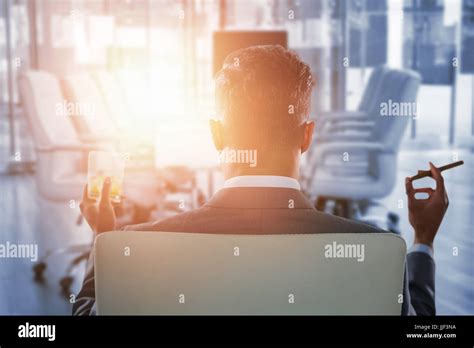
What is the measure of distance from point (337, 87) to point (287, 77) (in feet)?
15.7

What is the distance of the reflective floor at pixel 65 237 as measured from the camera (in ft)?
9.30

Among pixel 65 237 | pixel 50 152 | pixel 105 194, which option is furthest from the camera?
pixel 65 237

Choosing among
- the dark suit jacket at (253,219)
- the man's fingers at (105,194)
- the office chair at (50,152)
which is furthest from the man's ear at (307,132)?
the office chair at (50,152)

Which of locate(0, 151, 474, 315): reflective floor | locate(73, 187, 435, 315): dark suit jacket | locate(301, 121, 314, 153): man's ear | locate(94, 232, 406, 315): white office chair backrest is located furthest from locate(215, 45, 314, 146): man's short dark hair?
locate(0, 151, 474, 315): reflective floor

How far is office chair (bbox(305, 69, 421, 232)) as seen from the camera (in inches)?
136

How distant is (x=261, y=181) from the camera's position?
3.89 ft

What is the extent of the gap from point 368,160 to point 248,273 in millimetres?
2545

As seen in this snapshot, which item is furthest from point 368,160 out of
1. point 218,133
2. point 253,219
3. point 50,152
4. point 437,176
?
point 253,219

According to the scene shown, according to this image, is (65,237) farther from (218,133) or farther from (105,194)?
(218,133)

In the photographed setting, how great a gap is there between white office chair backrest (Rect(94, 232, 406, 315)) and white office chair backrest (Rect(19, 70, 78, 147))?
2.23 m

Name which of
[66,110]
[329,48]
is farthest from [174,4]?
[66,110]
